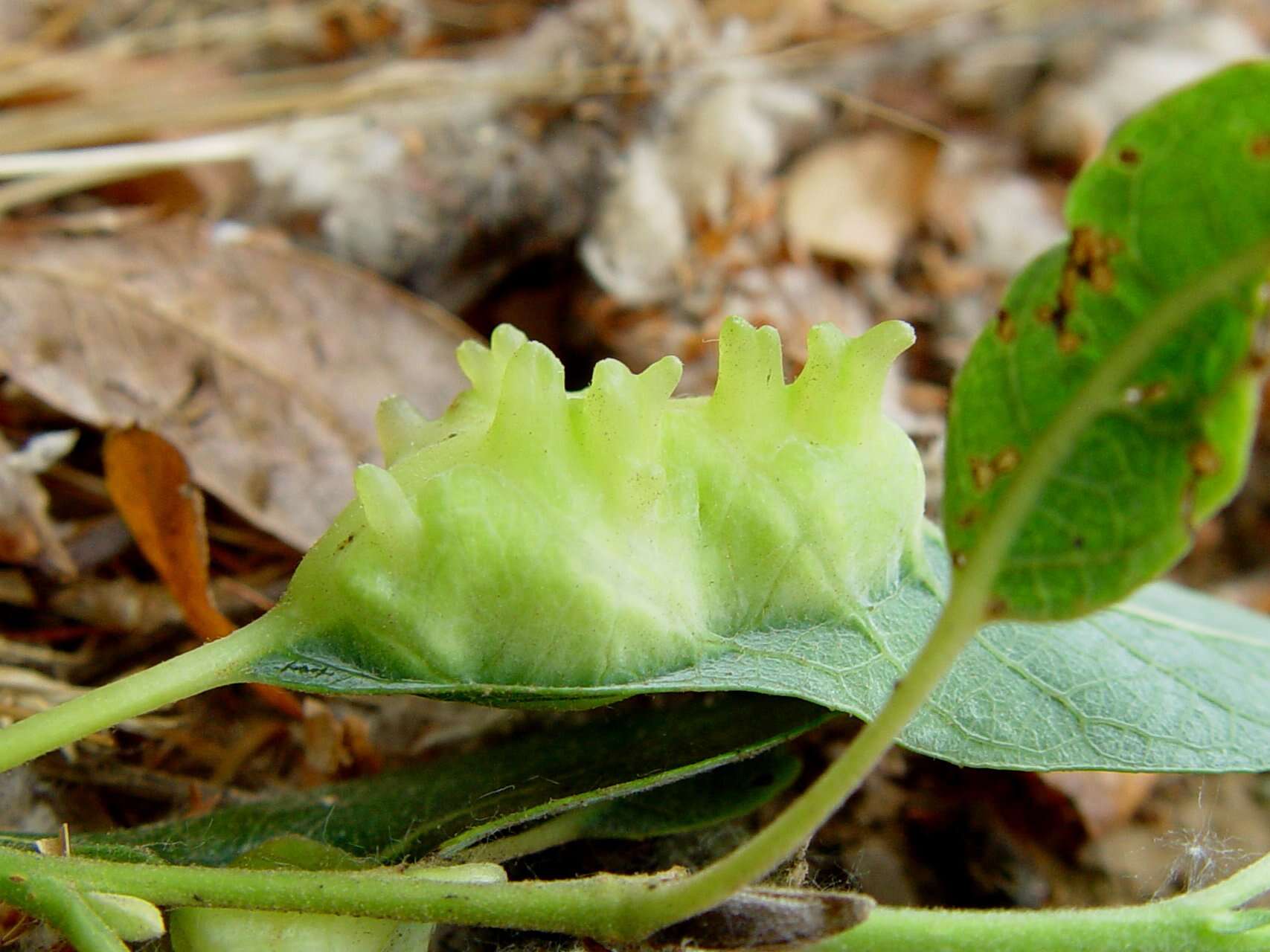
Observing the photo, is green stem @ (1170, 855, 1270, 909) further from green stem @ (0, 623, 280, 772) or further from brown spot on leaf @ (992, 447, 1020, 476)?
green stem @ (0, 623, 280, 772)

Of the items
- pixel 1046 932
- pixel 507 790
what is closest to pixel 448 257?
pixel 507 790

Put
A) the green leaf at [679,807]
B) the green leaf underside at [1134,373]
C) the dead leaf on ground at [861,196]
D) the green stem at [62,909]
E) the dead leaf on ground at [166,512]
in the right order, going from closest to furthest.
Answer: the green leaf underside at [1134,373] < the green stem at [62,909] < the green leaf at [679,807] < the dead leaf on ground at [166,512] < the dead leaf on ground at [861,196]

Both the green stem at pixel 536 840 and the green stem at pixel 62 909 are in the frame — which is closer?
the green stem at pixel 62 909

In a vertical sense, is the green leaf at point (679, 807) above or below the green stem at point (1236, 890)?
below

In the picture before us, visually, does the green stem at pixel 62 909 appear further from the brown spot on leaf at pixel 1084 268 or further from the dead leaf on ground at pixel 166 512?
the brown spot on leaf at pixel 1084 268

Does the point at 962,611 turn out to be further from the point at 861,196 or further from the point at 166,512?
the point at 861,196

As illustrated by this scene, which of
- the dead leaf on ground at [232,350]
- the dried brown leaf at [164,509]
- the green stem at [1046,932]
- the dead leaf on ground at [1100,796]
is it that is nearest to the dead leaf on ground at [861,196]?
the dead leaf on ground at [232,350]

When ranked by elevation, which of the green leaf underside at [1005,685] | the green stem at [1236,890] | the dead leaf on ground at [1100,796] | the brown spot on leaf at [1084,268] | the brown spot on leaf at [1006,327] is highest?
the brown spot on leaf at [1084,268]
